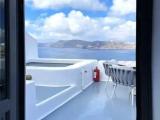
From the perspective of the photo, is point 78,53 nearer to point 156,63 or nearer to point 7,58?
point 156,63

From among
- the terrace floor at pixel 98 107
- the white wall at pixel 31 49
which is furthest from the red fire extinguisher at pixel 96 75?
the white wall at pixel 31 49

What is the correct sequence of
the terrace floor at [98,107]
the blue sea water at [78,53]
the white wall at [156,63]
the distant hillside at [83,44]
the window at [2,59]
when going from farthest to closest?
the distant hillside at [83,44]
the blue sea water at [78,53]
the terrace floor at [98,107]
the white wall at [156,63]
the window at [2,59]

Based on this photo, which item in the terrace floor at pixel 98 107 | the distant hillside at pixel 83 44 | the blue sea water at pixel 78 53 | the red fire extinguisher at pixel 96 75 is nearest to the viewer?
the terrace floor at pixel 98 107

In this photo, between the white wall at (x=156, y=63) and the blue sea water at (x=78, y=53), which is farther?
the blue sea water at (x=78, y=53)

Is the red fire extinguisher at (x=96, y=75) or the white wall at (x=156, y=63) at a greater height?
the white wall at (x=156, y=63)

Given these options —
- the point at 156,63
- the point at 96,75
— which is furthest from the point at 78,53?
the point at 156,63

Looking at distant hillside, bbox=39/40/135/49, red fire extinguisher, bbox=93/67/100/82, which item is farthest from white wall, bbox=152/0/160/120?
distant hillside, bbox=39/40/135/49

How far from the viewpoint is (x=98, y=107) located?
462 cm

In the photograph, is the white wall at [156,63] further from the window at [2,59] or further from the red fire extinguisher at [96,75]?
the red fire extinguisher at [96,75]

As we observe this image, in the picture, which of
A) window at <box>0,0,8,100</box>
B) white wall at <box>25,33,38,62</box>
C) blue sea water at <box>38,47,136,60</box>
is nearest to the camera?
window at <box>0,0,8,100</box>

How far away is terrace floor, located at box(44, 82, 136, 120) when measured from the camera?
13.4ft

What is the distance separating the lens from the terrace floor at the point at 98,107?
409 cm

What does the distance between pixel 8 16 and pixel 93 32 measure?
7.78 metres

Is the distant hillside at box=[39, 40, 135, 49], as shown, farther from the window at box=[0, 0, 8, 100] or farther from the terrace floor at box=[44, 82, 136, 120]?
the window at box=[0, 0, 8, 100]
